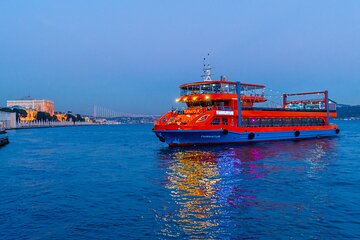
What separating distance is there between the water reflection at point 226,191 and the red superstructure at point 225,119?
7905mm

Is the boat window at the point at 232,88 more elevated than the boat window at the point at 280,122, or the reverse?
the boat window at the point at 232,88

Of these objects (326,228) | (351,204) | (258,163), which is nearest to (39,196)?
(326,228)

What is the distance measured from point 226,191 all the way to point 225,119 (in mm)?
23532

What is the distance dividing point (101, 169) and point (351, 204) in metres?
17.5

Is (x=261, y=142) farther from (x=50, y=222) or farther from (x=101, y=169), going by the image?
(x=50, y=222)

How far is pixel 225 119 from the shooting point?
3947 cm

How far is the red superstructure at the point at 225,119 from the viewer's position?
36.5 metres

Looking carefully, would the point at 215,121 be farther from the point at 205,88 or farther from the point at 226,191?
the point at 226,191

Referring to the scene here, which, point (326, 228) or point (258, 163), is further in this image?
point (258, 163)

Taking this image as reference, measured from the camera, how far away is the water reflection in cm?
1135

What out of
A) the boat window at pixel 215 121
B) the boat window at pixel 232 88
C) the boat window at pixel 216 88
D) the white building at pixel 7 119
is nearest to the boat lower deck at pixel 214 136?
the boat window at pixel 215 121

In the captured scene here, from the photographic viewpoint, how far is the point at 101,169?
82.7ft

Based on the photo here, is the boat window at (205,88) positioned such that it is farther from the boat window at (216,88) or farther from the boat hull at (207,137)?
the boat hull at (207,137)

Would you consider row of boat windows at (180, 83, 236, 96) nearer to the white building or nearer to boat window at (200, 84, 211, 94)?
boat window at (200, 84, 211, 94)
